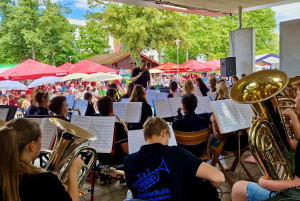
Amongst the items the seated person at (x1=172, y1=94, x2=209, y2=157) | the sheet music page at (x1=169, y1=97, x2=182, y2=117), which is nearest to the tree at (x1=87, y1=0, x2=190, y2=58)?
the sheet music page at (x1=169, y1=97, x2=182, y2=117)

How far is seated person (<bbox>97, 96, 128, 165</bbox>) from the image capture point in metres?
3.29

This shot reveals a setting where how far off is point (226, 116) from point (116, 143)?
1554 millimetres

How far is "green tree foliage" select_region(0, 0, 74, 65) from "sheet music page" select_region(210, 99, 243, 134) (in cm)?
2762

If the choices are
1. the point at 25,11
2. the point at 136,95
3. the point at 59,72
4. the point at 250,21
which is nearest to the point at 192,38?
the point at 250,21

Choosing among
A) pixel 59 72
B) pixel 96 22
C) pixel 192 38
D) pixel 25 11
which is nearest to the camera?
pixel 59 72

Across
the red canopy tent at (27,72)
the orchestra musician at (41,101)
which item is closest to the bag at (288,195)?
the orchestra musician at (41,101)

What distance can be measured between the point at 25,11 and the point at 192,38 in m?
20.0

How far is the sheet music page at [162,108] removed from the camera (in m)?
4.46

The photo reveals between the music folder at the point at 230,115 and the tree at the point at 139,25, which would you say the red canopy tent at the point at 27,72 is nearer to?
the music folder at the point at 230,115

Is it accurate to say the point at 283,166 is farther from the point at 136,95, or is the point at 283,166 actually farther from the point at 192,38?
the point at 192,38

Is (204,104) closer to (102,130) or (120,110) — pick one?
(120,110)

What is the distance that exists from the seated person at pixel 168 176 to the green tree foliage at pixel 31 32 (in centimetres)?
2848

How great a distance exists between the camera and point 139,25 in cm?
2127

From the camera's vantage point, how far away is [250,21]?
2912 centimetres
